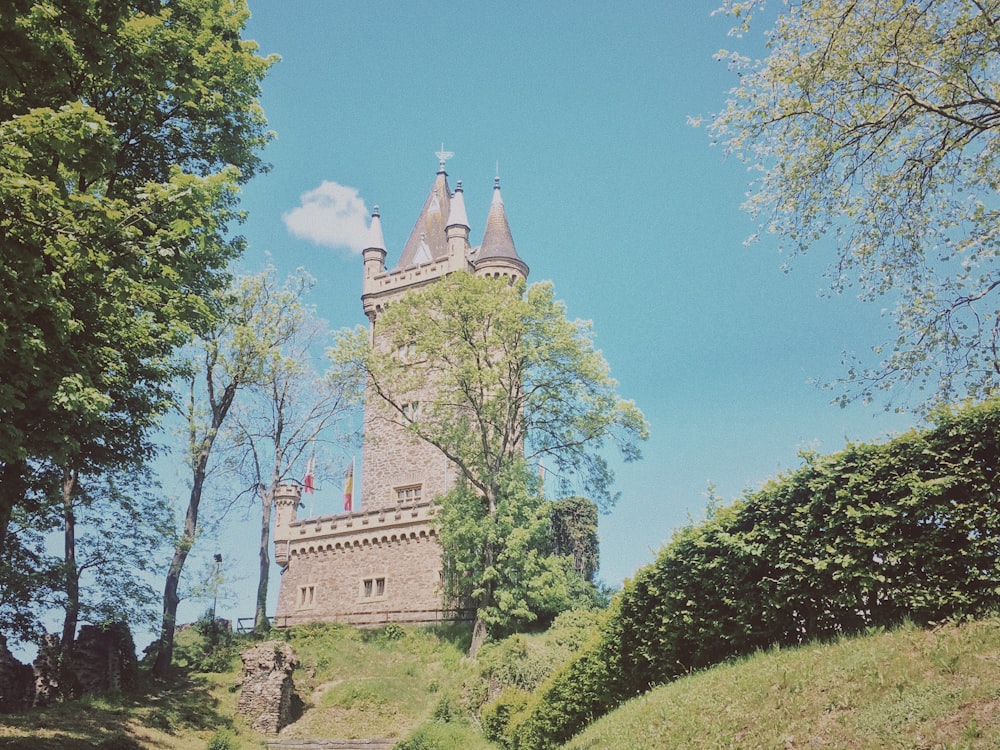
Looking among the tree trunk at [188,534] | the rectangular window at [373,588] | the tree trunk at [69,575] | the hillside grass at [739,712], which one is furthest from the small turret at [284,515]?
the tree trunk at [69,575]

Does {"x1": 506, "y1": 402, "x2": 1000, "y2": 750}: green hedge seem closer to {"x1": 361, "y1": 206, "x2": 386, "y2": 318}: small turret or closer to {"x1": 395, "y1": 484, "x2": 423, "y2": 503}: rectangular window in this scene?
{"x1": 395, "y1": 484, "x2": 423, "y2": 503}: rectangular window

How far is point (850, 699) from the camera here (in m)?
8.43

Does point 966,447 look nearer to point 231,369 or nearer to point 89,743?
point 89,743

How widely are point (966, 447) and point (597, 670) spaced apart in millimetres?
7308

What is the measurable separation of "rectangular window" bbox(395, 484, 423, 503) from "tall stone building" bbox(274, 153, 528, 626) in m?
0.05

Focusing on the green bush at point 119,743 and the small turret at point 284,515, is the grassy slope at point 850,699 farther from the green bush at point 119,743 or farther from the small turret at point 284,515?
the small turret at point 284,515

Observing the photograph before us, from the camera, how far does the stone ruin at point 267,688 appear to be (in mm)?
21766

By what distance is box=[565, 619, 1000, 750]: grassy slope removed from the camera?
24.3 ft

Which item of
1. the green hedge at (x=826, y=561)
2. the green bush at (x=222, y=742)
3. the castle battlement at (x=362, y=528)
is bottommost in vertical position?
the green bush at (x=222, y=742)

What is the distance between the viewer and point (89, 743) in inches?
642

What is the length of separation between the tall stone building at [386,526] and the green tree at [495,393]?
5.80 ft

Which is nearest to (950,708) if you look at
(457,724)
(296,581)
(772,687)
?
(772,687)

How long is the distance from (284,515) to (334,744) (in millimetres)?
17467

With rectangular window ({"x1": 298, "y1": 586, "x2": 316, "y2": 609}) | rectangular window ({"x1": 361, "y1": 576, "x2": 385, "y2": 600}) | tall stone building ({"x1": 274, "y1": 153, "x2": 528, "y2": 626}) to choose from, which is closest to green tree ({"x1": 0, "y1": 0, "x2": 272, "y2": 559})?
tall stone building ({"x1": 274, "y1": 153, "x2": 528, "y2": 626})
